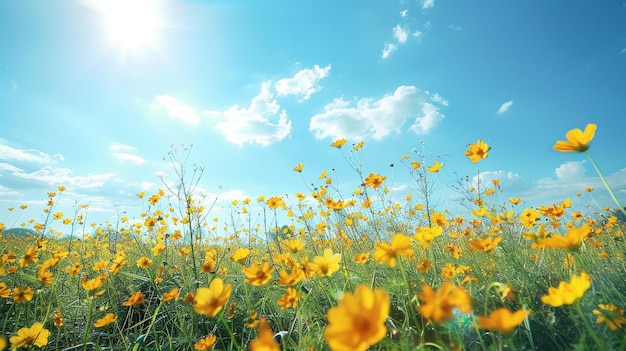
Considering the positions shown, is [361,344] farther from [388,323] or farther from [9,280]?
[9,280]

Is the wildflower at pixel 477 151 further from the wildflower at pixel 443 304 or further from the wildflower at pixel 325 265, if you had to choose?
the wildflower at pixel 443 304

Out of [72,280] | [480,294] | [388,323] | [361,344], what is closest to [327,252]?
[388,323]

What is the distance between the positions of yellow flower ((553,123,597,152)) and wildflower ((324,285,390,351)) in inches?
36.5

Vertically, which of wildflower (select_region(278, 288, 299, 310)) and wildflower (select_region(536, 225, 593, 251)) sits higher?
wildflower (select_region(536, 225, 593, 251))

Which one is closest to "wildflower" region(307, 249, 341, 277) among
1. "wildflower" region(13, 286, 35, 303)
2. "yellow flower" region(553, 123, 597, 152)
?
"yellow flower" region(553, 123, 597, 152)

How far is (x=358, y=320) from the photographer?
59cm

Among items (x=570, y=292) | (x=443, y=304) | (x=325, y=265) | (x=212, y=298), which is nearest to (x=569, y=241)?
(x=570, y=292)

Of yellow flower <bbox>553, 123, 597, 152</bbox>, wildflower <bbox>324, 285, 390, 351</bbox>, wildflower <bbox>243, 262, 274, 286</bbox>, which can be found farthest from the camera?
wildflower <bbox>243, 262, 274, 286</bbox>

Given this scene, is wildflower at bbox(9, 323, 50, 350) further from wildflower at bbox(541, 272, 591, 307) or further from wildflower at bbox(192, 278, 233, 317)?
wildflower at bbox(541, 272, 591, 307)

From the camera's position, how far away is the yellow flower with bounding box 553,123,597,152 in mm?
1027

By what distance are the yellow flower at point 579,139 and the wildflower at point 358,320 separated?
0.93m

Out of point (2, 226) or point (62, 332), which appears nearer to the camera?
point (62, 332)

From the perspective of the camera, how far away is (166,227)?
3781mm

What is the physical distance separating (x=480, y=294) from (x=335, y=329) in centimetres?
137
